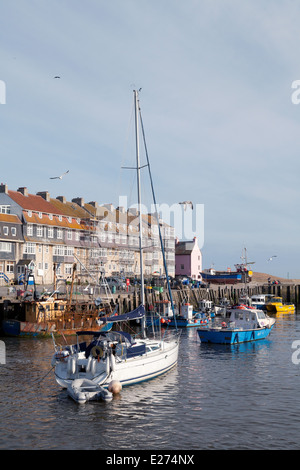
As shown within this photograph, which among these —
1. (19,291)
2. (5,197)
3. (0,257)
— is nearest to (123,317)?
(19,291)

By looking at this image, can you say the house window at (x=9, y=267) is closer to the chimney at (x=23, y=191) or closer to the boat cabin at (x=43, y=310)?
the chimney at (x=23, y=191)

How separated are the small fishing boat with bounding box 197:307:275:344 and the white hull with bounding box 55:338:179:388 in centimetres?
1563

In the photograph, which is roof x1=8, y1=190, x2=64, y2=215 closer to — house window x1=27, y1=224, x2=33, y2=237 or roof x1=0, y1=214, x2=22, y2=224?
roof x1=0, y1=214, x2=22, y2=224

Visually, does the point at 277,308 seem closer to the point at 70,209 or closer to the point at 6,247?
the point at 70,209

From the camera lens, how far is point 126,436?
63.5ft

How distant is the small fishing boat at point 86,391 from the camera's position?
23828 millimetres

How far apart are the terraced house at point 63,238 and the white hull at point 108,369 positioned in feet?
114

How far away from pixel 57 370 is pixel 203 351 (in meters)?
18.2

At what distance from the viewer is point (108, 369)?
2519 cm

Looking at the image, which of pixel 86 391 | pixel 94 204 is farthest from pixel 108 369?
pixel 94 204

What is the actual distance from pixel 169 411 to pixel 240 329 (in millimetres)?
22837

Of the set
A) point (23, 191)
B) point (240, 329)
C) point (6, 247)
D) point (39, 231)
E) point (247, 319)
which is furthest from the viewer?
point (23, 191)

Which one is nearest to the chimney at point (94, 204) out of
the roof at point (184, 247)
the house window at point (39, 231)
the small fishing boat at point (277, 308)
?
the house window at point (39, 231)
